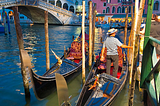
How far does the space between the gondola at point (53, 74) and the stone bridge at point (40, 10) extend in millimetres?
12484

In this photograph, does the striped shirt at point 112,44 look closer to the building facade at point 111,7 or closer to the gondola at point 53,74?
the gondola at point 53,74

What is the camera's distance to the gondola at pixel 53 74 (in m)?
3.11

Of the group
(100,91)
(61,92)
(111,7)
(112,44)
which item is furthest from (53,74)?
(111,7)

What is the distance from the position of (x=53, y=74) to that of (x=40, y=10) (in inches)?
729

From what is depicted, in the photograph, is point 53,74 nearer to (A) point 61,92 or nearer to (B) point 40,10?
(A) point 61,92

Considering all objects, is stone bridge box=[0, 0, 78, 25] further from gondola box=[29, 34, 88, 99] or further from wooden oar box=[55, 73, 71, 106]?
wooden oar box=[55, 73, 71, 106]

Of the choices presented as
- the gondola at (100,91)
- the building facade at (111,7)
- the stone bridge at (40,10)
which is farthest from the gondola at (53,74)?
the building facade at (111,7)

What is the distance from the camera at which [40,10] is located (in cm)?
2066

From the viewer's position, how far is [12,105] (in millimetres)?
3229

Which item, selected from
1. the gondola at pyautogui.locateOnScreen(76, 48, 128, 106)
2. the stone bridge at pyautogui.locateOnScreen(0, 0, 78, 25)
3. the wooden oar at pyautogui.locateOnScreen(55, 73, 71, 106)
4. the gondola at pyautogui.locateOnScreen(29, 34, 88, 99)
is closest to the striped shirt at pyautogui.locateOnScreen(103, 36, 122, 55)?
the gondola at pyautogui.locateOnScreen(76, 48, 128, 106)

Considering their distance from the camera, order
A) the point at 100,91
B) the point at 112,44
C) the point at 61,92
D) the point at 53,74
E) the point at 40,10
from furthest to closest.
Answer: the point at 40,10 < the point at 53,74 < the point at 112,44 < the point at 100,91 < the point at 61,92

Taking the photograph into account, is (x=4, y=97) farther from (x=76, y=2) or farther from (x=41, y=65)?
(x=76, y=2)

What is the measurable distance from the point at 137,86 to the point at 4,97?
9.82 feet

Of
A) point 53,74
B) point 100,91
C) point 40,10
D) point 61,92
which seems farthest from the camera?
point 40,10
